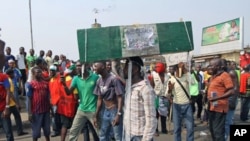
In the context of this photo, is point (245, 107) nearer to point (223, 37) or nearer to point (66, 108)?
point (66, 108)

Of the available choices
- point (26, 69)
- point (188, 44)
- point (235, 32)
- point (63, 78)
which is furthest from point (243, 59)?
point (235, 32)

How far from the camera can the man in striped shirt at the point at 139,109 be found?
4.40m

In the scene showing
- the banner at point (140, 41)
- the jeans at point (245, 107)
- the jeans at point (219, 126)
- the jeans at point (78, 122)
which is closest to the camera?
the banner at point (140, 41)

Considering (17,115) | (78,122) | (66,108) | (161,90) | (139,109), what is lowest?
(17,115)

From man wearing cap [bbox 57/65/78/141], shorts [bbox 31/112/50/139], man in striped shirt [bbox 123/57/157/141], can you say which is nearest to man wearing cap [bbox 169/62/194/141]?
man wearing cap [bbox 57/65/78/141]

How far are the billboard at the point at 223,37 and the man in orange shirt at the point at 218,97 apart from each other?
33.7m

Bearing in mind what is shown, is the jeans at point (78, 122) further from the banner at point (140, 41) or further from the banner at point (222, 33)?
the banner at point (222, 33)

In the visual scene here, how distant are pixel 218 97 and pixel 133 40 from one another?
2.77 meters

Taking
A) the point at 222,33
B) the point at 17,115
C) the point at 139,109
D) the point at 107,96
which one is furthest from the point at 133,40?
the point at 222,33

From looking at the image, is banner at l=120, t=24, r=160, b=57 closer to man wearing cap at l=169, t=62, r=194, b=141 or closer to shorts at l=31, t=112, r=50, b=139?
man wearing cap at l=169, t=62, r=194, b=141

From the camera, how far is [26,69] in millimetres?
14562

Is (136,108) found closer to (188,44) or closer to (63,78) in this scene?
(188,44)

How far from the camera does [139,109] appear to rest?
454 cm

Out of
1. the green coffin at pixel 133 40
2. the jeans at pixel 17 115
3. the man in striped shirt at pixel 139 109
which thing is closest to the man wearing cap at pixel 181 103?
the man in striped shirt at pixel 139 109
